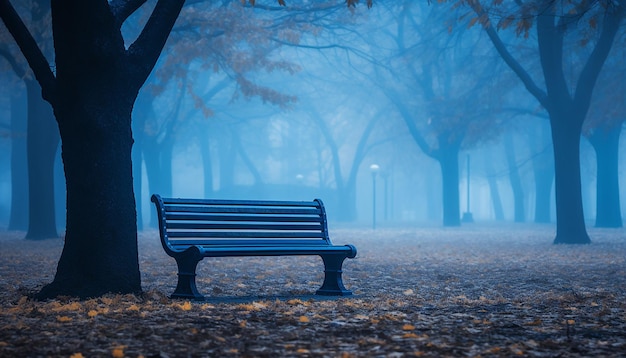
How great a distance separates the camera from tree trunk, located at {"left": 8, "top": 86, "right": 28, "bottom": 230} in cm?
3039

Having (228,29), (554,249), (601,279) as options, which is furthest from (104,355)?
(228,29)

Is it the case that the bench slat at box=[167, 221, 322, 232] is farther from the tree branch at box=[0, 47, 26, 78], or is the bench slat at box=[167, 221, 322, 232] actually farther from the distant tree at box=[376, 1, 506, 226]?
the distant tree at box=[376, 1, 506, 226]

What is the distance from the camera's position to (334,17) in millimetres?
22125

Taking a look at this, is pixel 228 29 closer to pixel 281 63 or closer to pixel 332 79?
pixel 281 63

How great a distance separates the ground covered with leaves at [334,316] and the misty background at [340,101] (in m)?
4.31

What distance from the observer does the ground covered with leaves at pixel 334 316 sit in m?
5.36

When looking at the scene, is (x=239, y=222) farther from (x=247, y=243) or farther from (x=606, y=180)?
(x=606, y=180)

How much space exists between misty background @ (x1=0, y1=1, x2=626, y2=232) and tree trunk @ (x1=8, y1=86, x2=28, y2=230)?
2.3 inches

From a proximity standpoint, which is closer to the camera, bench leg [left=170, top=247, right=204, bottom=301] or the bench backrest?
bench leg [left=170, top=247, right=204, bottom=301]

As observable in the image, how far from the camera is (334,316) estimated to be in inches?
267

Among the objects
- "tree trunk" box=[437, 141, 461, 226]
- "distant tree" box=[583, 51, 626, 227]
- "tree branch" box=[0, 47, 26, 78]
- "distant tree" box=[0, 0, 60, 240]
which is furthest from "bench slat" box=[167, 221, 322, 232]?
"tree trunk" box=[437, 141, 461, 226]

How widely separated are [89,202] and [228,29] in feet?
45.7

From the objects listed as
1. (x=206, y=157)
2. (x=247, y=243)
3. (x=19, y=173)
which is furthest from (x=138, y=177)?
(x=247, y=243)

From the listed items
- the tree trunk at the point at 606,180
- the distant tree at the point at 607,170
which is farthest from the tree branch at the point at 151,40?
the tree trunk at the point at 606,180
